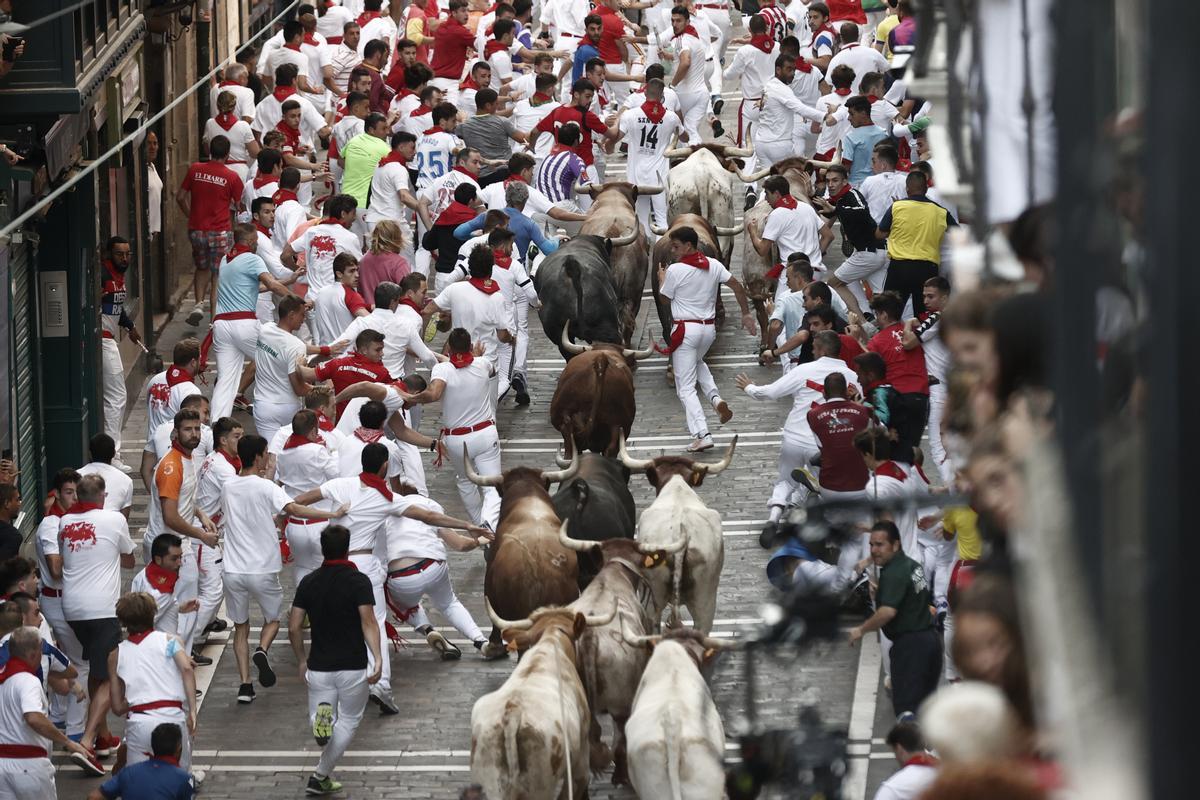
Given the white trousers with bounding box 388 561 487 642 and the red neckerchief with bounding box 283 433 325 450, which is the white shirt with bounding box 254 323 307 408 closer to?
the red neckerchief with bounding box 283 433 325 450

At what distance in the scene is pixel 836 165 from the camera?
21953 millimetres

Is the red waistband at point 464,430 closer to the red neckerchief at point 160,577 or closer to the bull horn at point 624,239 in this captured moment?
the red neckerchief at point 160,577

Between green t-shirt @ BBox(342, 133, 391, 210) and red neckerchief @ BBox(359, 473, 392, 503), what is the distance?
30.0 feet

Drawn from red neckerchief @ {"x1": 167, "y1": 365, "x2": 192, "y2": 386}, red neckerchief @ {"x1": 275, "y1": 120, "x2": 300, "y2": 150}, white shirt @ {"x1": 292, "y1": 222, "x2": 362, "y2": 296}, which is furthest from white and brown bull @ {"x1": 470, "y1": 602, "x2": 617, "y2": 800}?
red neckerchief @ {"x1": 275, "y1": 120, "x2": 300, "y2": 150}

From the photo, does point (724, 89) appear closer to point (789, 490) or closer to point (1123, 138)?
point (789, 490)

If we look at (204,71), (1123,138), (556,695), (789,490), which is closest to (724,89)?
(204,71)

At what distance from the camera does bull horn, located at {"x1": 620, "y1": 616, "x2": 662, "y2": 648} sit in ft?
40.3

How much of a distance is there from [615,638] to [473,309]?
613 cm

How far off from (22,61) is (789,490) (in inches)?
286

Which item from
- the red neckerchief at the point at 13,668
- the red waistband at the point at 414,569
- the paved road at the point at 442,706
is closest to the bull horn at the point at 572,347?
the paved road at the point at 442,706

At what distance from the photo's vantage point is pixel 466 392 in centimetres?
1677

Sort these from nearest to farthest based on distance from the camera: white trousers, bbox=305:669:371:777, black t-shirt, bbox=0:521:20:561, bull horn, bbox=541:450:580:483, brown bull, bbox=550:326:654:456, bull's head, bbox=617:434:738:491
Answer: white trousers, bbox=305:669:371:777 < black t-shirt, bbox=0:521:20:561 < bull horn, bbox=541:450:580:483 < bull's head, bbox=617:434:738:491 < brown bull, bbox=550:326:654:456

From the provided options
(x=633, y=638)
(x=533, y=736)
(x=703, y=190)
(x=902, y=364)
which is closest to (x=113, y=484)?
(x=633, y=638)

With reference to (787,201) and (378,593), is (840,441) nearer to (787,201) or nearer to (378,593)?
(378,593)
